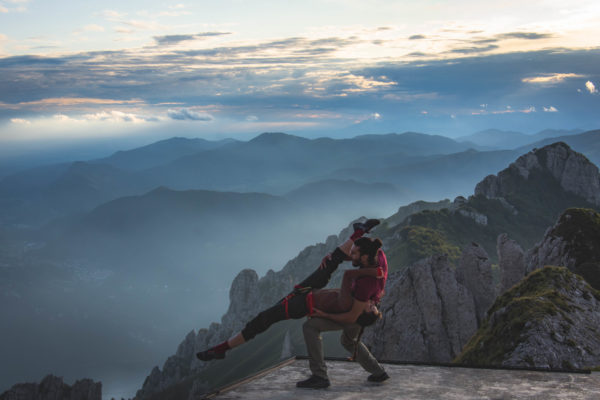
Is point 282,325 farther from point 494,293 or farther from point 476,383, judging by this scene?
point 476,383

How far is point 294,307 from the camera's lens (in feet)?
38.1

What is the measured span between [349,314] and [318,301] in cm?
83

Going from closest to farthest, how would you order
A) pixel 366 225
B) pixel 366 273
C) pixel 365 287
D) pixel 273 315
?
pixel 366 273 < pixel 365 287 < pixel 273 315 < pixel 366 225

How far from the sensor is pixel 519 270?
4722 centimetres

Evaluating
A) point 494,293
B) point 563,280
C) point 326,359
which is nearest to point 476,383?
point 326,359

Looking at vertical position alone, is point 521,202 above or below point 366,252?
above

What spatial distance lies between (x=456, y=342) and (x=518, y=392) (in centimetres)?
3753

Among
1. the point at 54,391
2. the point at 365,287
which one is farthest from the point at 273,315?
the point at 54,391

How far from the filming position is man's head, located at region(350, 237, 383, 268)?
1109 cm

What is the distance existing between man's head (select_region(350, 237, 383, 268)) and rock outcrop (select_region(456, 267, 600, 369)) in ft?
35.8

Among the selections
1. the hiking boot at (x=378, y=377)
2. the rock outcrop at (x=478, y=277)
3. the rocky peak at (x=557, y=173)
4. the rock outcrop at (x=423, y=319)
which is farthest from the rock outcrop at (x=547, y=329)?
the rocky peak at (x=557, y=173)

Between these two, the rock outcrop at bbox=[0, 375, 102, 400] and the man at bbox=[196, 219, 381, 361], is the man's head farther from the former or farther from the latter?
the rock outcrop at bbox=[0, 375, 102, 400]

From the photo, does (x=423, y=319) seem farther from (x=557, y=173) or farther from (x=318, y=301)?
(x=557, y=173)

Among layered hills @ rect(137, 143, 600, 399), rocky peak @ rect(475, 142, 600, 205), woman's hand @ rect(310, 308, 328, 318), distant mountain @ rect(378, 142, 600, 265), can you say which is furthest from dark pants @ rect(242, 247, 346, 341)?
rocky peak @ rect(475, 142, 600, 205)
